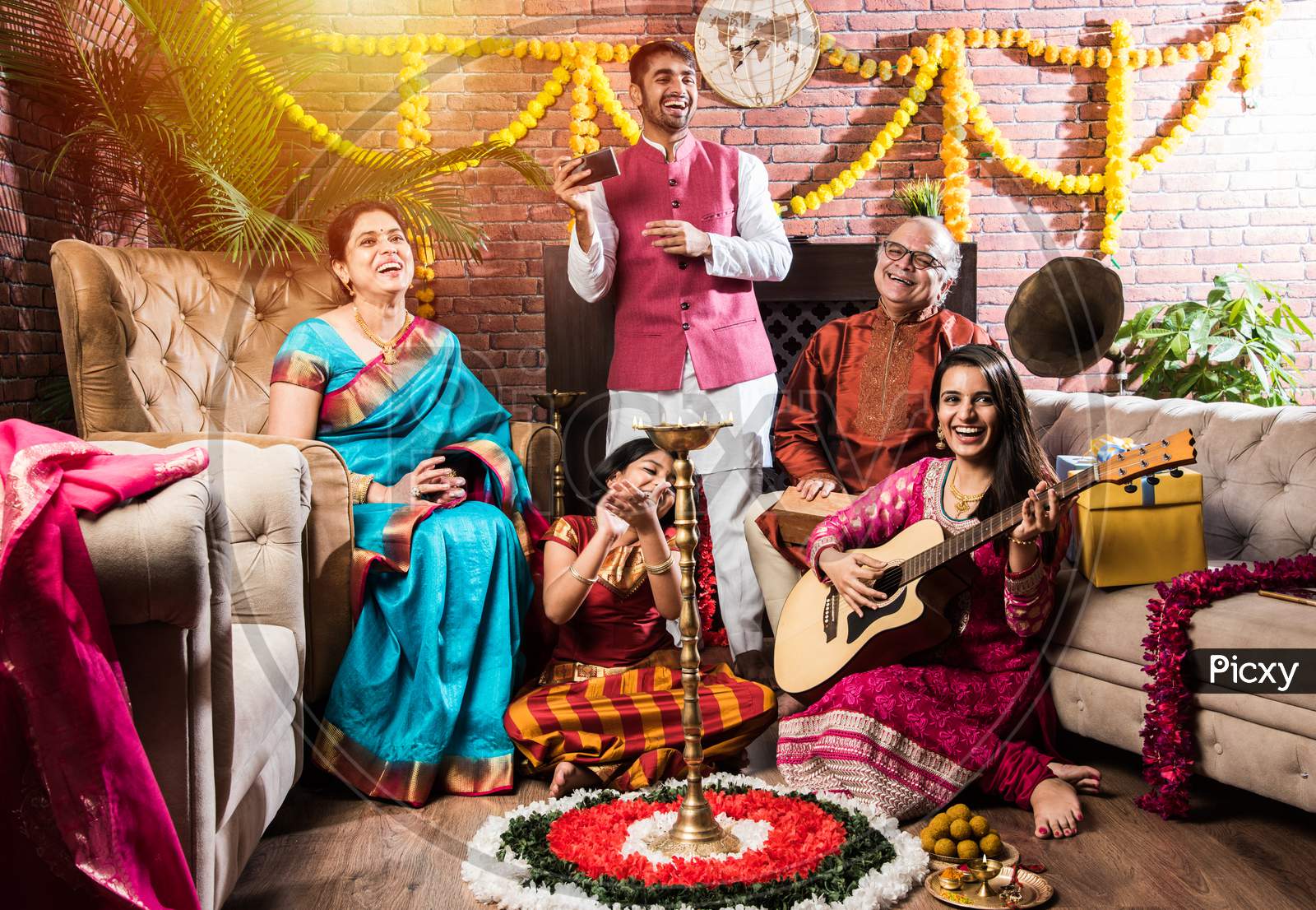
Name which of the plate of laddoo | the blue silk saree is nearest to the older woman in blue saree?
the blue silk saree

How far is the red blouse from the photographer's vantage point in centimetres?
256

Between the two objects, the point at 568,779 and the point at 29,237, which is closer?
the point at 568,779

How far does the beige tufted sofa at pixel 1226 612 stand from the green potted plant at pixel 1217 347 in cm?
159

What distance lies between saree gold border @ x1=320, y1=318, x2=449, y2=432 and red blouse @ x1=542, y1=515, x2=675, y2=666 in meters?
0.63

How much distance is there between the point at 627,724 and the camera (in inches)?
94.2

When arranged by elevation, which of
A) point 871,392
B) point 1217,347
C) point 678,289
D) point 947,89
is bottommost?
point 871,392

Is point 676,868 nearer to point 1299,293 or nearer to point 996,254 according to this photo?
point 996,254

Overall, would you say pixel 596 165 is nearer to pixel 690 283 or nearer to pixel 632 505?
pixel 690 283

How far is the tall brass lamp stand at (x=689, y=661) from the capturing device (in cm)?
159

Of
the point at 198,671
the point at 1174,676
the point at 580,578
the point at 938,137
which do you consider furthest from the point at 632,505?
the point at 938,137

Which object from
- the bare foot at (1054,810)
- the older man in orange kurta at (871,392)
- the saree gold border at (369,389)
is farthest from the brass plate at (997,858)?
the saree gold border at (369,389)

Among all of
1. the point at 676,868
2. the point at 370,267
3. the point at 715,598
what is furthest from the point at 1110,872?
the point at 370,267

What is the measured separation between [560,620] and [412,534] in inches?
15.8

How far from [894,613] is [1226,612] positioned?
643mm
